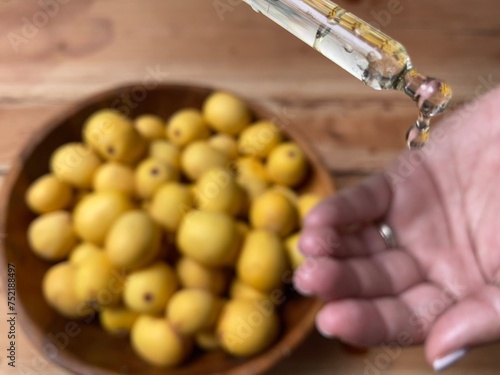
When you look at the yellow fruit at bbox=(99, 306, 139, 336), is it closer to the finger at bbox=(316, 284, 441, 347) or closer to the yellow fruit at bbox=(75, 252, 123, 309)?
the yellow fruit at bbox=(75, 252, 123, 309)

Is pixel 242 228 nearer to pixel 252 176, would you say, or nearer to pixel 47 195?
pixel 252 176

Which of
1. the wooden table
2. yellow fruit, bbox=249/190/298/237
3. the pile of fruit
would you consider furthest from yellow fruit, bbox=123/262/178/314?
the wooden table

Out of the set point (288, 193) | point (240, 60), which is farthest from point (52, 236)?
point (240, 60)

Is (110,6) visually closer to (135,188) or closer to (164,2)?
(164,2)

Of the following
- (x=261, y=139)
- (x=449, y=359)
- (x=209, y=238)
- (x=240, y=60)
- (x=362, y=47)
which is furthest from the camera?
(x=240, y=60)

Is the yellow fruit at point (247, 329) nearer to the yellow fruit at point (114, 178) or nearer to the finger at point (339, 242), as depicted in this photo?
the finger at point (339, 242)

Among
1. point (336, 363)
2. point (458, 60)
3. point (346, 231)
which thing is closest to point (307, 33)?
point (346, 231)
